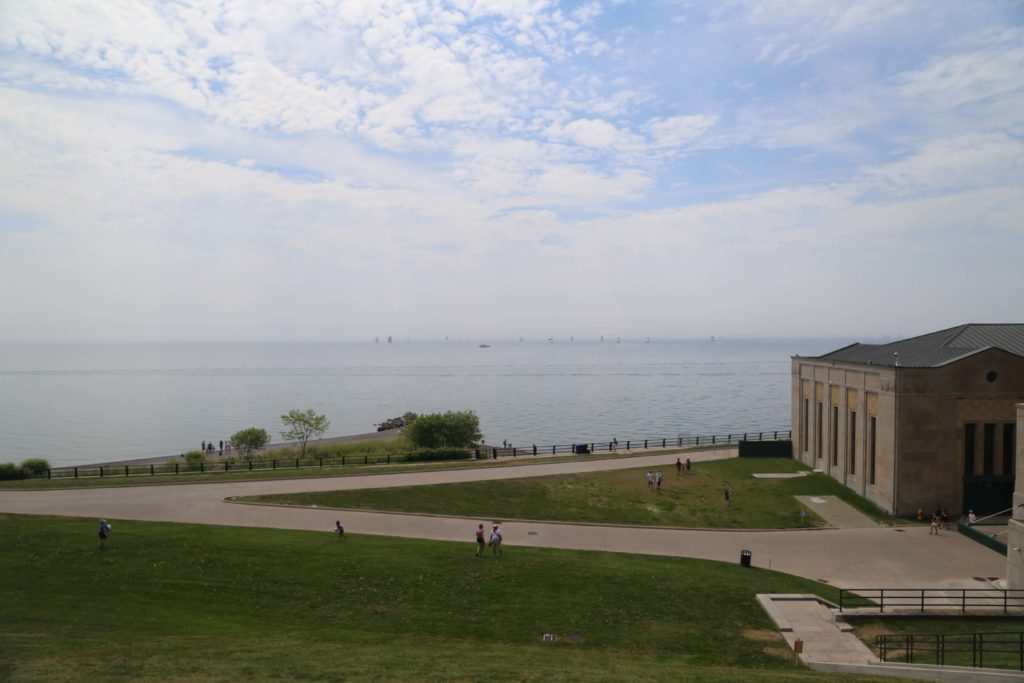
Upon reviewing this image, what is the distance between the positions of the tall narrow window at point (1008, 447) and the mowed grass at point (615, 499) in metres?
7.22

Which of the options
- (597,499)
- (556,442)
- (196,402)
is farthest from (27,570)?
(196,402)

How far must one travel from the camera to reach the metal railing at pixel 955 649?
18.5m

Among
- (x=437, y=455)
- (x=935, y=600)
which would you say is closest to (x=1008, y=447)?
(x=935, y=600)

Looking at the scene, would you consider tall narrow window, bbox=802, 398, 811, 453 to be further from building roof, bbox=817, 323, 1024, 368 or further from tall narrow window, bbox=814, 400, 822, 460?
building roof, bbox=817, 323, 1024, 368

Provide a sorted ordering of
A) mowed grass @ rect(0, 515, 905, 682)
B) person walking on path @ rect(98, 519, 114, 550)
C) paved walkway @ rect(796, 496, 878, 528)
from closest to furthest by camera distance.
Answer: mowed grass @ rect(0, 515, 905, 682), person walking on path @ rect(98, 519, 114, 550), paved walkway @ rect(796, 496, 878, 528)

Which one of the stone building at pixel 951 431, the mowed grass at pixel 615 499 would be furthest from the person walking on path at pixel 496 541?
the stone building at pixel 951 431

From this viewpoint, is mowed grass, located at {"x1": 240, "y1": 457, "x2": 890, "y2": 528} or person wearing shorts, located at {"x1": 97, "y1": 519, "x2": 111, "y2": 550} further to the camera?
mowed grass, located at {"x1": 240, "y1": 457, "x2": 890, "y2": 528}

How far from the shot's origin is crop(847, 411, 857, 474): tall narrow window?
41.5 m

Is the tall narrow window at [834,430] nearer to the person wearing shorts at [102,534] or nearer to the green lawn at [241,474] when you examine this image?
the green lawn at [241,474]

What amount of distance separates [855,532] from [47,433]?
4523 inches

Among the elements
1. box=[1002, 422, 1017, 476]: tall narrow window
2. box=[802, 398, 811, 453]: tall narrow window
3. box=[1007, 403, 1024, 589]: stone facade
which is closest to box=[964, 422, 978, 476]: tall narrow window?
box=[1002, 422, 1017, 476]: tall narrow window

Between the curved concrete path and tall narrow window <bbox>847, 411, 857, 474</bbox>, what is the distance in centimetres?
780

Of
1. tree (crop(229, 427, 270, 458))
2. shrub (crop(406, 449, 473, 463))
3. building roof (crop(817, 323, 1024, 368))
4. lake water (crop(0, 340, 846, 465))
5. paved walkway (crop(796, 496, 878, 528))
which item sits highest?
building roof (crop(817, 323, 1024, 368))

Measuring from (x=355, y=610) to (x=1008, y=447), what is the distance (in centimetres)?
3562
